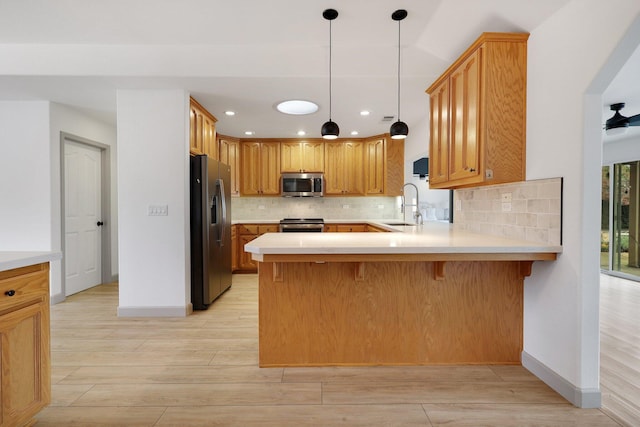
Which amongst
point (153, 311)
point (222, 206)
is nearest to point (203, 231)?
point (222, 206)

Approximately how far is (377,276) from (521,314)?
1.04 metres

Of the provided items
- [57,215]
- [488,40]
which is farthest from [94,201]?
[488,40]

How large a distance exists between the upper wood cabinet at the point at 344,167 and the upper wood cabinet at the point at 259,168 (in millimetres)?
864

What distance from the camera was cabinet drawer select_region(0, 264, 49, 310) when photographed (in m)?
1.46

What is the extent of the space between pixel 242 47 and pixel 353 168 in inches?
120

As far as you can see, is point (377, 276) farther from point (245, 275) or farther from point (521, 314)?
point (245, 275)

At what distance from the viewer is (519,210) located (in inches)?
90.0

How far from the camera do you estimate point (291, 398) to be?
6.33 feet

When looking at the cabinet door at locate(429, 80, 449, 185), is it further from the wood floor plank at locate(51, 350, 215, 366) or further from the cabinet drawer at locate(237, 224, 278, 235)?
the cabinet drawer at locate(237, 224, 278, 235)

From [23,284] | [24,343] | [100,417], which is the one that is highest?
[23,284]

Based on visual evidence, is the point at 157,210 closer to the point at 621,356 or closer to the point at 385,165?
the point at 385,165

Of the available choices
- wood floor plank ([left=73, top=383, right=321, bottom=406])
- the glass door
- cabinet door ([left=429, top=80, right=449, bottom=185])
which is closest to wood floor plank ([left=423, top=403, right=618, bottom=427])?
wood floor plank ([left=73, top=383, right=321, bottom=406])

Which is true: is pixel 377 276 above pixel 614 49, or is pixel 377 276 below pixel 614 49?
below

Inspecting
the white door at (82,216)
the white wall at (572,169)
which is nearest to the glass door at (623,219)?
the white wall at (572,169)
